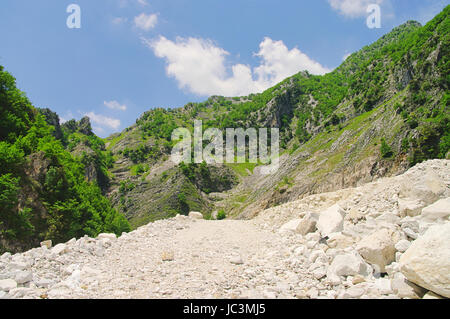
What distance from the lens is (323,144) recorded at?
7969cm

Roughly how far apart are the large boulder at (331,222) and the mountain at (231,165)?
20762mm

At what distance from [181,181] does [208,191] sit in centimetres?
1736

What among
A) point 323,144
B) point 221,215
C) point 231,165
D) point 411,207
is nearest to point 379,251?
point 411,207

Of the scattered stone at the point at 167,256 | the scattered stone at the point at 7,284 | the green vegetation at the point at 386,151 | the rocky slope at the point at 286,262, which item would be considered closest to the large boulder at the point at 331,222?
the rocky slope at the point at 286,262

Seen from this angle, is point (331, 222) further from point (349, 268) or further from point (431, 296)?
point (431, 296)

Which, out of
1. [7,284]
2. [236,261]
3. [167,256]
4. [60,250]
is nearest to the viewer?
[7,284]

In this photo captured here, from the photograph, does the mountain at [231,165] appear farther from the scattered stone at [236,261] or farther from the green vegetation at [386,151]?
the scattered stone at [236,261]

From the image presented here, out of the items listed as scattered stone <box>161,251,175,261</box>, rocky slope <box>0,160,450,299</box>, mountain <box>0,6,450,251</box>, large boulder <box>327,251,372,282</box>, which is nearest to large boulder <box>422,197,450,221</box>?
rocky slope <box>0,160,450,299</box>

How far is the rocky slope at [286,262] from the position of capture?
5535 millimetres

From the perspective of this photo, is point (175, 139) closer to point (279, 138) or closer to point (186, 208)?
point (279, 138)

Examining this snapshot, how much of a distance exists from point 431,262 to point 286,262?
4.01 metres

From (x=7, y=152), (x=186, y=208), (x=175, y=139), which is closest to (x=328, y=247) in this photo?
(x=7, y=152)

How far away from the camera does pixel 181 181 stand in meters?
97.0

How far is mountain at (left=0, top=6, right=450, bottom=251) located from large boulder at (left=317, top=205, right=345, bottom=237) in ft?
68.1
